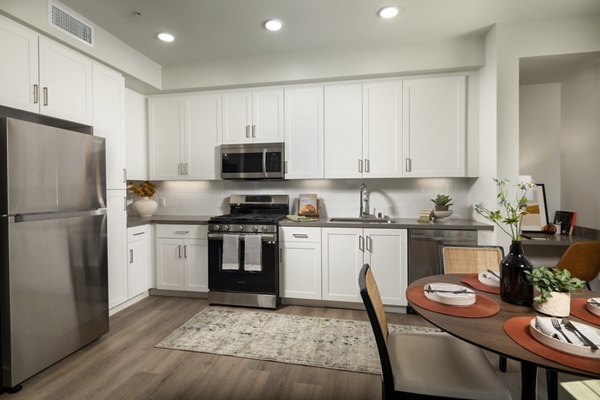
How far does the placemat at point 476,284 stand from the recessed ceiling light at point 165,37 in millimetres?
3127

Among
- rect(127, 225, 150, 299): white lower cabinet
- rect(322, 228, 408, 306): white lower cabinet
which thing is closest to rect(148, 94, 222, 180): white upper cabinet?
rect(127, 225, 150, 299): white lower cabinet

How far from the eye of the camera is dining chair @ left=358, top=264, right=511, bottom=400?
50.3 inches

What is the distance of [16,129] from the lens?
1.93 metres

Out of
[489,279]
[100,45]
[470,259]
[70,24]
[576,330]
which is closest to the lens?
[576,330]

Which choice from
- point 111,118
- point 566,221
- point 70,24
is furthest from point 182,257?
point 566,221

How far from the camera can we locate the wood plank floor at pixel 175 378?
1.97m

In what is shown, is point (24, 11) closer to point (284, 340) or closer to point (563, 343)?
point (284, 340)

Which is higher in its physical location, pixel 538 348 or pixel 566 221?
pixel 566 221

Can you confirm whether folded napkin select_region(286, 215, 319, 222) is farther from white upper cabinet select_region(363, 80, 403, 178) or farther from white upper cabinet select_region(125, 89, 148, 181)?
white upper cabinet select_region(125, 89, 148, 181)

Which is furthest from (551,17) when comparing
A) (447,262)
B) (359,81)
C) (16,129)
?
(16,129)

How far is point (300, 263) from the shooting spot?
11.1ft

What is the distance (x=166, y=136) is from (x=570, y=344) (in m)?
4.00

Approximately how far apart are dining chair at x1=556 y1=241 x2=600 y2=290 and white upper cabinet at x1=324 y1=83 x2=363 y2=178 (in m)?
1.88

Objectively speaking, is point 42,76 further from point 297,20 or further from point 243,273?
point 243,273
